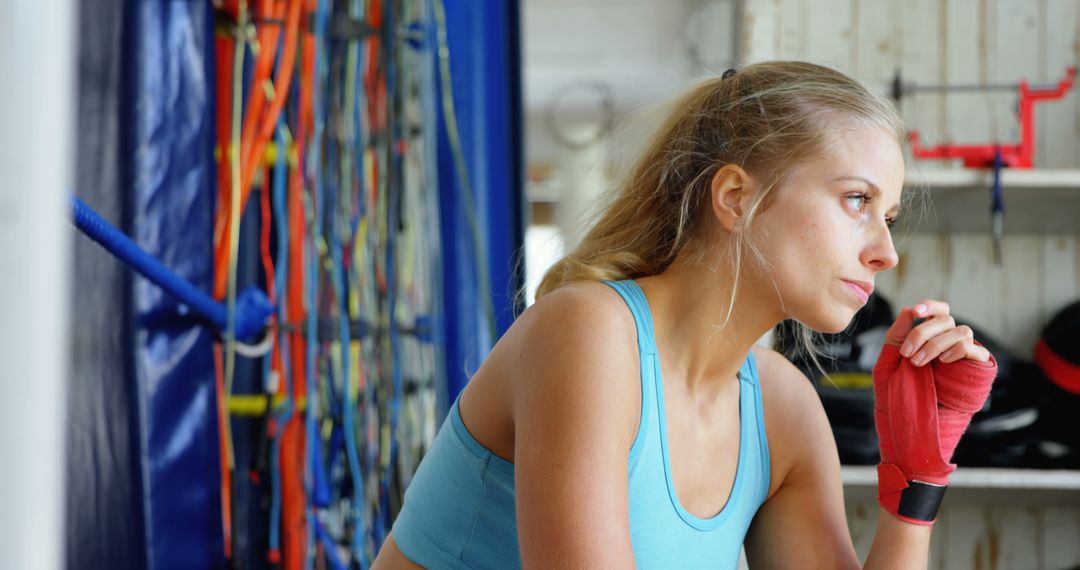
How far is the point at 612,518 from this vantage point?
872 mm

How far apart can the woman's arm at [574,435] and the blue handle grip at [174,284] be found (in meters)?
0.46

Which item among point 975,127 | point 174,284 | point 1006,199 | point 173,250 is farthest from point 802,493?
point 975,127

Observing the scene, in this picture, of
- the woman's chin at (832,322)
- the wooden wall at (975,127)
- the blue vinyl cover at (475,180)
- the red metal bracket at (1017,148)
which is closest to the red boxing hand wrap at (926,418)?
the woman's chin at (832,322)

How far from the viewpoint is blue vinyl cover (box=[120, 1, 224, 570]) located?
1.45 metres

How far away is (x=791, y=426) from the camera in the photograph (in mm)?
1168

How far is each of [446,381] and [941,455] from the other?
41.3 inches

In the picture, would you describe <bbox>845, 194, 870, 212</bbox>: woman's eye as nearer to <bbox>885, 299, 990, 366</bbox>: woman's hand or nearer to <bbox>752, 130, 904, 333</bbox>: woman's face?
<bbox>752, 130, 904, 333</bbox>: woman's face

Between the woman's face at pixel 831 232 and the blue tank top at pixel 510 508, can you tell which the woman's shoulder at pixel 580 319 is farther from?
the woman's face at pixel 831 232

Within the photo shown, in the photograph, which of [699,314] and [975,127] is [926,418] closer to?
[699,314]

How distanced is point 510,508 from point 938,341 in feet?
1.55

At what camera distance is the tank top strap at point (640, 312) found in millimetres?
981

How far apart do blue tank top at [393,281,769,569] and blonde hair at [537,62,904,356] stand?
0.09m

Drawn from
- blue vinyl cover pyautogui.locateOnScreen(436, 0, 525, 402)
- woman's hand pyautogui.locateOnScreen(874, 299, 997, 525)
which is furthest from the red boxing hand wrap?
blue vinyl cover pyautogui.locateOnScreen(436, 0, 525, 402)

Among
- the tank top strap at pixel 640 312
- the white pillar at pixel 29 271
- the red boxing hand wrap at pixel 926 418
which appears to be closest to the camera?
the white pillar at pixel 29 271
